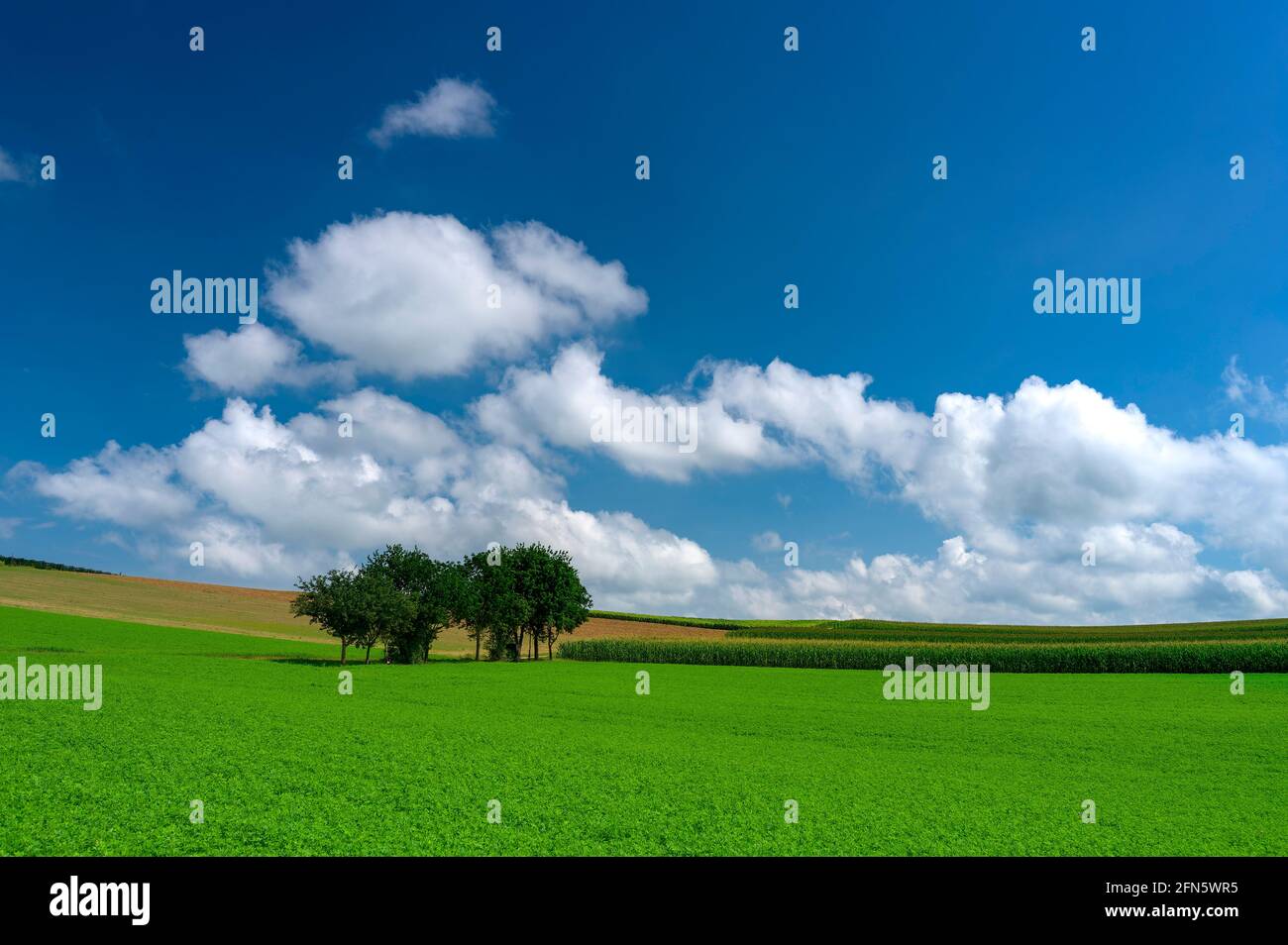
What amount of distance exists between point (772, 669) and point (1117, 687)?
1039 inches

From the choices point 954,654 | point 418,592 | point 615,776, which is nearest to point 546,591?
point 418,592

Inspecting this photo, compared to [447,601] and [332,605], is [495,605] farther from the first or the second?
[332,605]

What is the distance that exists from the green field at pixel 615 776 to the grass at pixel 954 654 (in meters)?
23.1

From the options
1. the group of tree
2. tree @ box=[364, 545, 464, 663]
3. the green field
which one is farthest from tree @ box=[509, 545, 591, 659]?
the green field

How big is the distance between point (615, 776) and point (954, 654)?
5531cm

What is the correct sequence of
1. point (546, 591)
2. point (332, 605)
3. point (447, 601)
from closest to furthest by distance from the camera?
point (332, 605) < point (447, 601) < point (546, 591)

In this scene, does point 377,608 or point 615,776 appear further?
point 377,608

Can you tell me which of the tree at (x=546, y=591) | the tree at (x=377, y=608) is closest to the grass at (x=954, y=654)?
the tree at (x=546, y=591)

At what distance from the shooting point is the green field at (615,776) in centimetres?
1283

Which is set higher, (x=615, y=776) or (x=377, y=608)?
(x=377, y=608)

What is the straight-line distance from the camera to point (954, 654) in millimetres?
64750

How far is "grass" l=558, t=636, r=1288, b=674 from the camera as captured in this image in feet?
186
